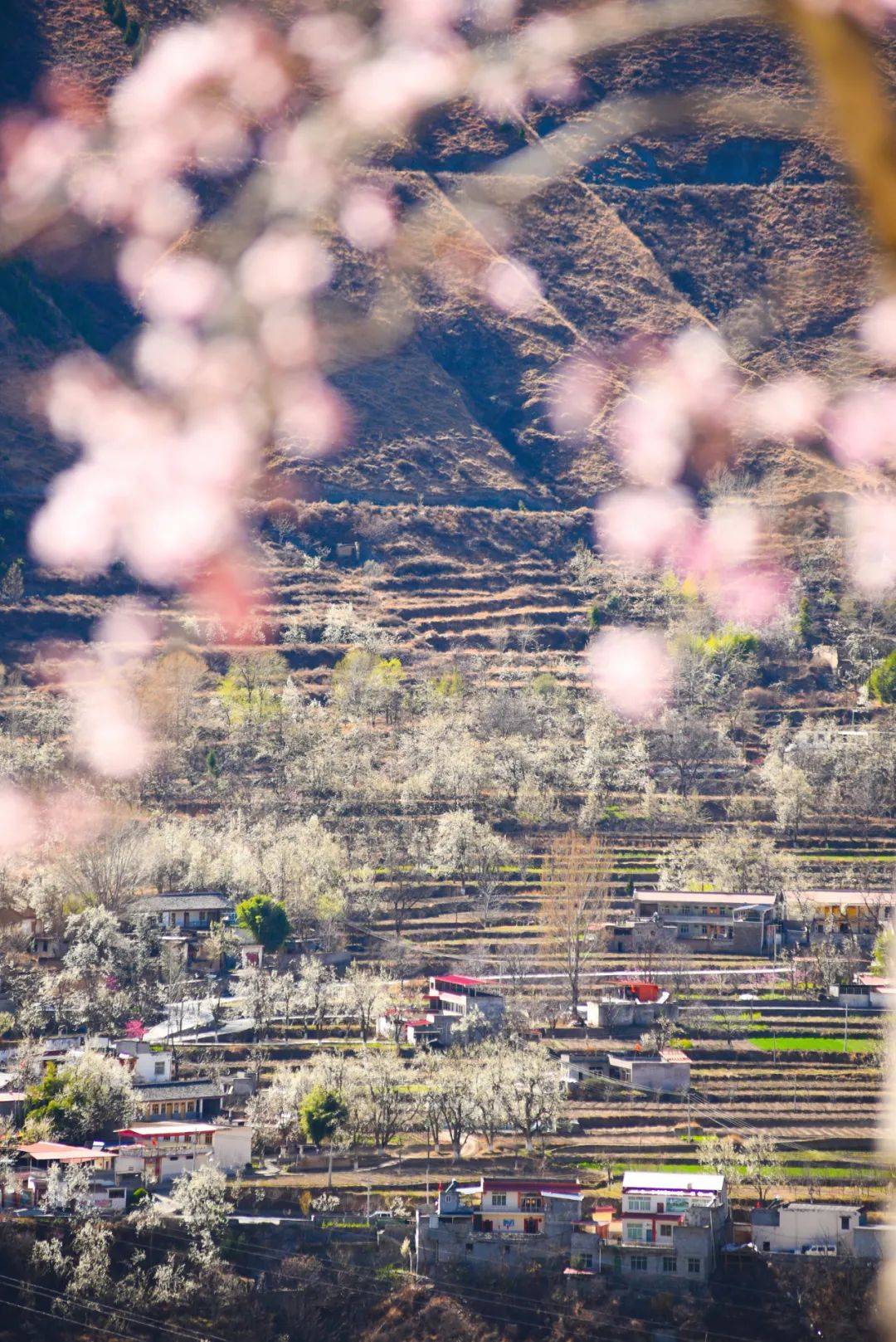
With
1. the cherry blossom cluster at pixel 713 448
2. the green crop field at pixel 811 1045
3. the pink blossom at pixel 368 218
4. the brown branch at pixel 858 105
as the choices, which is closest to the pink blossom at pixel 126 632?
the cherry blossom cluster at pixel 713 448

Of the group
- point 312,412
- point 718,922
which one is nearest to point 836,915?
point 718,922

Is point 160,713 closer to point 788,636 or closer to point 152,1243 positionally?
point 788,636

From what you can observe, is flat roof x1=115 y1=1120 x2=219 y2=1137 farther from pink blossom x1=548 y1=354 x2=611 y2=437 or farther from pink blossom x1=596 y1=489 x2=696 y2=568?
pink blossom x1=548 y1=354 x2=611 y2=437

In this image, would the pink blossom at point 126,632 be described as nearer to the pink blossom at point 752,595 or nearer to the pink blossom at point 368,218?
the pink blossom at point 752,595

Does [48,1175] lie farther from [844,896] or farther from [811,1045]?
[844,896]

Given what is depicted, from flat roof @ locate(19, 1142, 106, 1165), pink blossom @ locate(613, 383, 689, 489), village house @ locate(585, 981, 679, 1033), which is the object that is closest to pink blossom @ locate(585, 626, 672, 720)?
pink blossom @ locate(613, 383, 689, 489)

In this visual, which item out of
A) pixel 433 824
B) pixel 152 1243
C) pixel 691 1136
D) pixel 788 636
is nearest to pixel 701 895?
pixel 433 824
